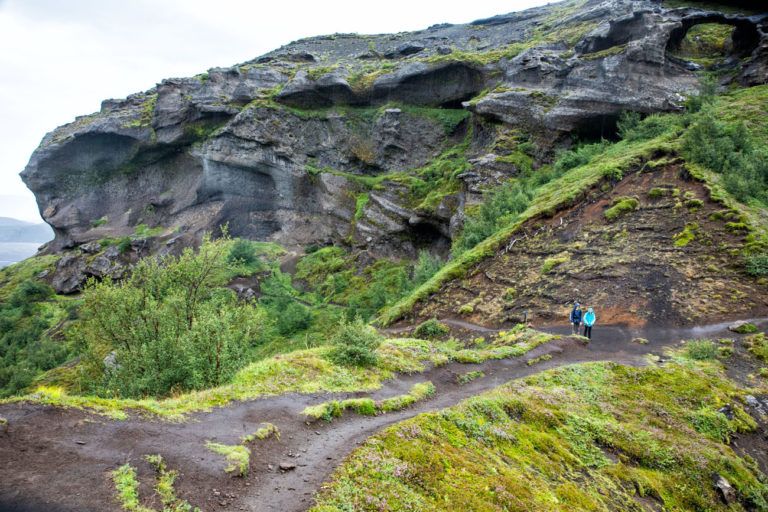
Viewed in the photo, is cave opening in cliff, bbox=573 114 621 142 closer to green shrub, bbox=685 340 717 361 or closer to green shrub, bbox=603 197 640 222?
green shrub, bbox=603 197 640 222

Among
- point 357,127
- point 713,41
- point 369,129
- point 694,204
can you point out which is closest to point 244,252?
point 357,127

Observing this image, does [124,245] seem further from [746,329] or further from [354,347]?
[746,329]

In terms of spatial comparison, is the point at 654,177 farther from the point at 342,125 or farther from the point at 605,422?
the point at 342,125

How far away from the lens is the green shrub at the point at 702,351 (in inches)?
653

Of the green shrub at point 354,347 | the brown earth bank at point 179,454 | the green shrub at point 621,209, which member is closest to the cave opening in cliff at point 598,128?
the green shrub at point 621,209

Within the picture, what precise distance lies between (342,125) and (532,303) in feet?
163

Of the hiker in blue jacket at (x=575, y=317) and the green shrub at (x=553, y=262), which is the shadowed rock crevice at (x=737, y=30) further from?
the hiker in blue jacket at (x=575, y=317)

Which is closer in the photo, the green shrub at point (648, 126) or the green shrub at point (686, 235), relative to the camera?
the green shrub at point (686, 235)

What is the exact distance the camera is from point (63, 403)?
7.78m

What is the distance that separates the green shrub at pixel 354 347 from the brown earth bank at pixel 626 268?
38.7ft

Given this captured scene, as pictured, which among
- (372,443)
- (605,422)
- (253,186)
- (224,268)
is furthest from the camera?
(253,186)

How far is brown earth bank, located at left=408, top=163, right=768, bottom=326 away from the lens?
68.7ft

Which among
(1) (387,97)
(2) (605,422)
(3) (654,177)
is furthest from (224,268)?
(1) (387,97)

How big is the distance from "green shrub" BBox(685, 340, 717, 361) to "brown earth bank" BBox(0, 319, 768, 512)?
13.3 meters
